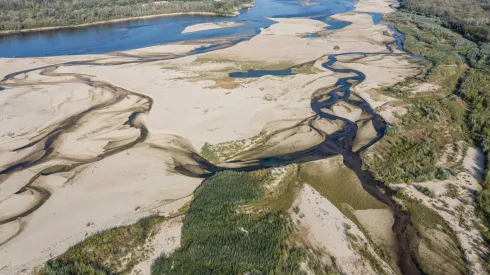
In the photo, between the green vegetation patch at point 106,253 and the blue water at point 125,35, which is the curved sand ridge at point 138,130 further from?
the blue water at point 125,35

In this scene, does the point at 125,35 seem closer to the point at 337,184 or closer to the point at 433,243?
the point at 337,184

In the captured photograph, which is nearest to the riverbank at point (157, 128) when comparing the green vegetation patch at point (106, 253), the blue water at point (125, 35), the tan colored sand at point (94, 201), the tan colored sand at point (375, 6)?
the tan colored sand at point (94, 201)

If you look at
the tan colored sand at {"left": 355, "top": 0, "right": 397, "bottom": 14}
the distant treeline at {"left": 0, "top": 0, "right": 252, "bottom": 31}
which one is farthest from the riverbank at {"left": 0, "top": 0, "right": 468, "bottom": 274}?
the tan colored sand at {"left": 355, "top": 0, "right": 397, "bottom": 14}

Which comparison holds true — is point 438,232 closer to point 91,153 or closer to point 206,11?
point 91,153

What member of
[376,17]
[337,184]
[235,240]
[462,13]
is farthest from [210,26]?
[462,13]

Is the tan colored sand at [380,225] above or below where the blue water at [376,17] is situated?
below
